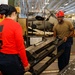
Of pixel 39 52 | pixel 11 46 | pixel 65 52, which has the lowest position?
pixel 65 52

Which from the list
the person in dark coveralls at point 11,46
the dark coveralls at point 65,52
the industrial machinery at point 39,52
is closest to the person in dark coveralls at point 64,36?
the dark coveralls at point 65,52

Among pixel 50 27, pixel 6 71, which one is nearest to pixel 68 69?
pixel 6 71

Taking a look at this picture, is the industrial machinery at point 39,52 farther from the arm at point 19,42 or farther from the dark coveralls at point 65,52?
the arm at point 19,42

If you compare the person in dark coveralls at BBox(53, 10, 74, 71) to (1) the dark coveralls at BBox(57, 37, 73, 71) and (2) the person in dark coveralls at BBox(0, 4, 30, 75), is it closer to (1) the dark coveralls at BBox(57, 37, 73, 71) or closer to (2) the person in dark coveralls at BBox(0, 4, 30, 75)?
(1) the dark coveralls at BBox(57, 37, 73, 71)

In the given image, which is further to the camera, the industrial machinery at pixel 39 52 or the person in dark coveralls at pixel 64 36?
the person in dark coveralls at pixel 64 36

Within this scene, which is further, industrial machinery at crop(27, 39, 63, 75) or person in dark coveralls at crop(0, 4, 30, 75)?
industrial machinery at crop(27, 39, 63, 75)

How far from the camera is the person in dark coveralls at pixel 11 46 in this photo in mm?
2971

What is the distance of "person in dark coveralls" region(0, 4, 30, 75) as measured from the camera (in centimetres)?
297

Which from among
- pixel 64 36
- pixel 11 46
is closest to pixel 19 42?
pixel 11 46

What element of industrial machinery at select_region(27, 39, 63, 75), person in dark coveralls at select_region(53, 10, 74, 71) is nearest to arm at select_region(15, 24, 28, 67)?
industrial machinery at select_region(27, 39, 63, 75)

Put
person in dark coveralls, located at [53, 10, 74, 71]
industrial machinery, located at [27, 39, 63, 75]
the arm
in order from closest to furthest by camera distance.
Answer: the arm, industrial machinery, located at [27, 39, 63, 75], person in dark coveralls, located at [53, 10, 74, 71]

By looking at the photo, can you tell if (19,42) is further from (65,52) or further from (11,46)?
(65,52)

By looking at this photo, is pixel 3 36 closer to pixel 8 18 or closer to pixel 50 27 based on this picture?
pixel 8 18

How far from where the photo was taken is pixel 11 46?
118 inches
